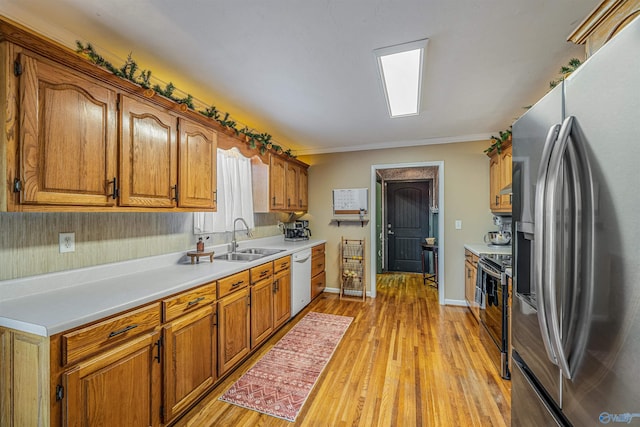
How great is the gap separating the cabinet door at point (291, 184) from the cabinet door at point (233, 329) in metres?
1.88

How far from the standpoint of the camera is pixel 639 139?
1.90 feet

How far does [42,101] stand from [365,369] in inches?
109

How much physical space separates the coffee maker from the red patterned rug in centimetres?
147

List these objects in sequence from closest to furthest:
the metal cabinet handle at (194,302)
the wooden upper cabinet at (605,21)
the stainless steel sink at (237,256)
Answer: the wooden upper cabinet at (605,21), the metal cabinet handle at (194,302), the stainless steel sink at (237,256)

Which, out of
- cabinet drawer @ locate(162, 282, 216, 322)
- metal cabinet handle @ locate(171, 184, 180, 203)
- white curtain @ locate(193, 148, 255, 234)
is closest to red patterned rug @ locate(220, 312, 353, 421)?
cabinet drawer @ locate(162, 282, 216, 322)

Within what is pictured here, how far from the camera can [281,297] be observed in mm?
3080

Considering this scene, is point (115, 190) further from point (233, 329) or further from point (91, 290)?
point (233, 329)

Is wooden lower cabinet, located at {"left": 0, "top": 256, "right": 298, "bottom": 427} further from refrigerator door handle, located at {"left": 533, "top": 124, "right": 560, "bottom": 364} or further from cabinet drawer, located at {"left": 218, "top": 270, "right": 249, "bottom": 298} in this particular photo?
refrigerator door handle, located at {"left": 533, "top": 124, "right": 560, "bottom": 364}

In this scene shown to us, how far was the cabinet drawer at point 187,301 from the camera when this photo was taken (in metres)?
1.63

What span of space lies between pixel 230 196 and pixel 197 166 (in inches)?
34.3

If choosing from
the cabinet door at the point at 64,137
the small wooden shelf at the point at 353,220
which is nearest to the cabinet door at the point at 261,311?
the cabinet door at the point at 64,137

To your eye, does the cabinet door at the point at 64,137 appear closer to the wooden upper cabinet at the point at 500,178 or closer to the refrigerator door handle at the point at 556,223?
the refrigerator door handle at the point at 556,223

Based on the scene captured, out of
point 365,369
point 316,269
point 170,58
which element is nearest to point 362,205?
point 316,269

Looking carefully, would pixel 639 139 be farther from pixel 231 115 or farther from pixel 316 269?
pixel 316 269
